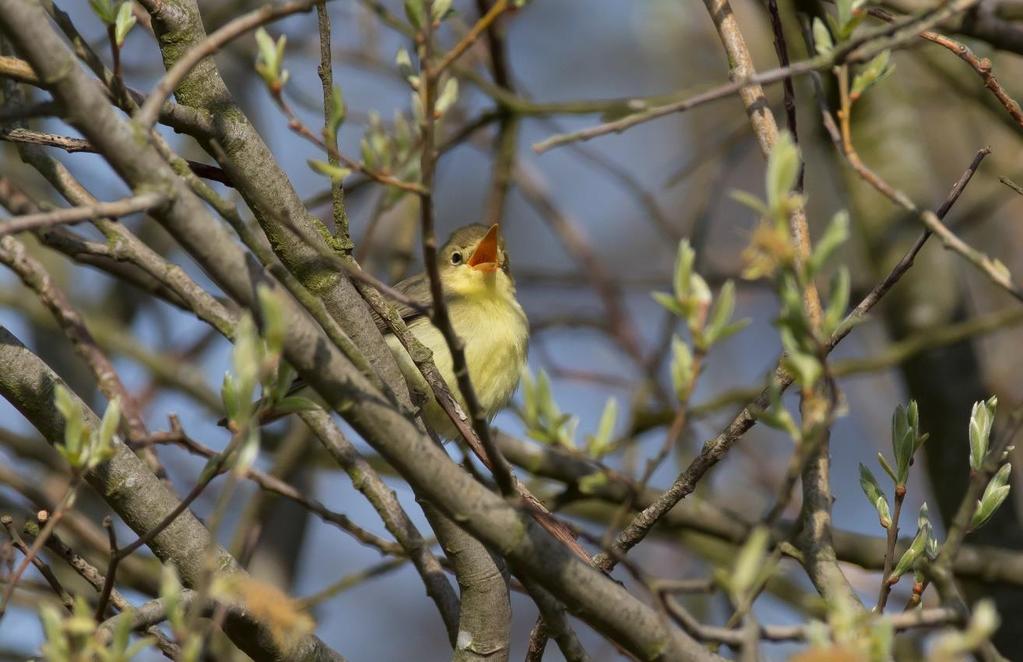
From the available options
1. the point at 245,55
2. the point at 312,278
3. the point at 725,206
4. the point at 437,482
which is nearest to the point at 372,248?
the point at 245,55

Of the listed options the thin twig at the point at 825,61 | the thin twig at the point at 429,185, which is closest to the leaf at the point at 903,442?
the thin twig at the point at 825,61

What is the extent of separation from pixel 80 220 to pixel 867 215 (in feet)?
14.7

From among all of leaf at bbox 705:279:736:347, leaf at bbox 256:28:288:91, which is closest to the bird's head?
leaf at bbox 256:28:288:91

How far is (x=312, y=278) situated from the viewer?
273 cm

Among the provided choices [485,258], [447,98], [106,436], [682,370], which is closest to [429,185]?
[447,98]

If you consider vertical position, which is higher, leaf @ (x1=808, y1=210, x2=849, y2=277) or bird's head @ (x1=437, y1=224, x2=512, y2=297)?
bird's head @ (x1=437, y1=224, x2=512, y2=297)

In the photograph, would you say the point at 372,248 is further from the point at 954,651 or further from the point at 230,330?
the point at 954,651

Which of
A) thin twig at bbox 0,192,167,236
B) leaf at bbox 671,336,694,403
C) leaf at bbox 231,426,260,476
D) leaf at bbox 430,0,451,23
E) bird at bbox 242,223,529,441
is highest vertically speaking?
bird at bbox 242,223,529,441

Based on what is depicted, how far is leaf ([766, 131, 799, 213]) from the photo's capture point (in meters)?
1.71

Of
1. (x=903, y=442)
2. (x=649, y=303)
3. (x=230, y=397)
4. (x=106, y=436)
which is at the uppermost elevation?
(x=649, y=303)

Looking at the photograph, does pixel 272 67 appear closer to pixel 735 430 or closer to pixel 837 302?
pixel 837 302

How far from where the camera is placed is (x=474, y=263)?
6.23 m

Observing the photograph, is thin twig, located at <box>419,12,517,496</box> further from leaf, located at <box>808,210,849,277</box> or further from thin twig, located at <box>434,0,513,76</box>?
leaf, located at <box>808,210,849,277</box>

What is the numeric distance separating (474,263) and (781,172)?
4.52m
